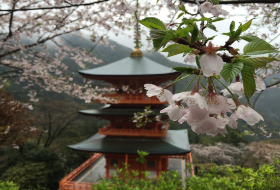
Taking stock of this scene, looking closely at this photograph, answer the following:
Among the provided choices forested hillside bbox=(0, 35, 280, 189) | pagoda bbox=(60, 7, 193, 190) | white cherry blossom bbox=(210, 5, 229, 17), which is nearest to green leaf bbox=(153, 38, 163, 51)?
white cherry blossom bbox=(210, 5, 229, 17)

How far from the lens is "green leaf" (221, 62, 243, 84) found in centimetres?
36

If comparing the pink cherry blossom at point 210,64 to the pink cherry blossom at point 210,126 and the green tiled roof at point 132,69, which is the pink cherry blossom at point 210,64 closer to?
the pink cherry blossom at point 210,126

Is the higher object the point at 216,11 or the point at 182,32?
the point at 216,11

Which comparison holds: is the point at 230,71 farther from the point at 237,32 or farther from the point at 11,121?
the point at 11,121

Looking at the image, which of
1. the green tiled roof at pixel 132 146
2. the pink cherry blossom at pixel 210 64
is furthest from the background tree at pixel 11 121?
the pink cherry blossom at pixel 210 64

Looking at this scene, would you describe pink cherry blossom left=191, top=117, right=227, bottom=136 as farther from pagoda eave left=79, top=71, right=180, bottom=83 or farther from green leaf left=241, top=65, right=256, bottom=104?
pagoda eave left=79, top=71, right=180, bottom=83

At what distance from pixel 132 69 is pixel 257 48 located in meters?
6.44

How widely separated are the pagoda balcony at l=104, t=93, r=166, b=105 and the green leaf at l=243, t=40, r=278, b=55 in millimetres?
6013

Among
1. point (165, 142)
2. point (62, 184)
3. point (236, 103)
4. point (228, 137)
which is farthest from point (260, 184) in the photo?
point (228, 137)

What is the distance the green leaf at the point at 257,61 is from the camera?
0.34 m

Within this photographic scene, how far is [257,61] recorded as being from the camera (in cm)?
35

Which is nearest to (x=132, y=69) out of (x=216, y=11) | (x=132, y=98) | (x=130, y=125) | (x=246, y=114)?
(x=132, y=98)

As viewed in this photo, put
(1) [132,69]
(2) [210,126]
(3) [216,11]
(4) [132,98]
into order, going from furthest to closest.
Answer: (1) [132,69], (4) [132,98], (3) [216,11], (2) [210,126]

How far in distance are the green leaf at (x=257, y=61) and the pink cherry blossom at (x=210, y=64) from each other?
0.06 meters
